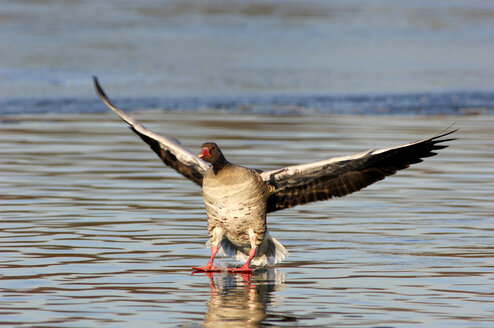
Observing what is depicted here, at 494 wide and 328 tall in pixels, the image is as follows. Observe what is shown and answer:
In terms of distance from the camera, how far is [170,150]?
10.2 metres

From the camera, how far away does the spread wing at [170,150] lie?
1003 cm

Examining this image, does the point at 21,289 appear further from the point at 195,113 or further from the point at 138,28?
the point at 138,28

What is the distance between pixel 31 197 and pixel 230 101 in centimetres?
1017

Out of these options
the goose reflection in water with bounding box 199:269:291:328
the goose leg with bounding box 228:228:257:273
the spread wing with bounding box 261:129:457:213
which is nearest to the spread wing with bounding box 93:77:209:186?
the spread wing with bounding box 261:129:457:213

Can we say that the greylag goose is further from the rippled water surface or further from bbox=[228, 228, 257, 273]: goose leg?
the rippled water surface

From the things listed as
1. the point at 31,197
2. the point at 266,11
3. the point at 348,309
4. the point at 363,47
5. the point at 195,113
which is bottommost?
the point at 348,309

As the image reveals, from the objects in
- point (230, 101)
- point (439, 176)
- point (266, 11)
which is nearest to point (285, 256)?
point (439, 176)

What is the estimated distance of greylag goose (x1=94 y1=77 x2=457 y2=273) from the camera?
9266 millimetres

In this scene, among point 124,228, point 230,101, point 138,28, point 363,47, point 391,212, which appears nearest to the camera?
point 124,228

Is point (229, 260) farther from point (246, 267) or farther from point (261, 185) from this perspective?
point (261, 185)

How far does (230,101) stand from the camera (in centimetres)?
2173

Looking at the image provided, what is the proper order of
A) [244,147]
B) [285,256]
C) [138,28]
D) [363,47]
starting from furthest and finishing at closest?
[138,28] < [363,47] < [244,147] < [285,256]

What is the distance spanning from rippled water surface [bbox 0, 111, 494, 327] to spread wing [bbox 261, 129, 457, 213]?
459 millimetres

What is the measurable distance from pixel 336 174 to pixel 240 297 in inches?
84.8
